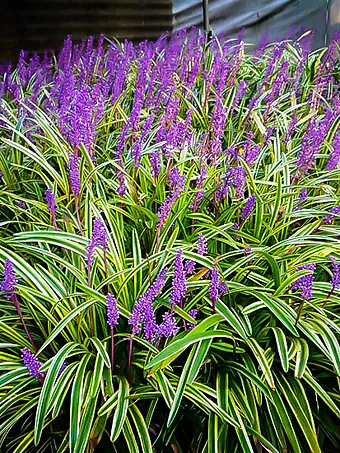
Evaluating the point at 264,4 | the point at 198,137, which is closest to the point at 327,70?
the point at 198,137

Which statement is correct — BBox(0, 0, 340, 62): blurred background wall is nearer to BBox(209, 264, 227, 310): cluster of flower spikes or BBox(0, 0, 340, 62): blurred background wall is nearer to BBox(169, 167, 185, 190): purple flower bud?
BBox(169, 167, 185, 190): purple flower bud

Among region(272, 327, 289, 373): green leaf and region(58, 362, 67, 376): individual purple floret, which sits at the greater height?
region(58, 362, 67, 376): individual purple floret

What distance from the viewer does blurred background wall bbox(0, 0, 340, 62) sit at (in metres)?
4.92

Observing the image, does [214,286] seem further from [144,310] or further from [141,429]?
[141,429]

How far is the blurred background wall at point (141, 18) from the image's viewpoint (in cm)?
492

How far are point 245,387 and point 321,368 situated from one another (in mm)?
255

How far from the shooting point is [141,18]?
18.3 feet

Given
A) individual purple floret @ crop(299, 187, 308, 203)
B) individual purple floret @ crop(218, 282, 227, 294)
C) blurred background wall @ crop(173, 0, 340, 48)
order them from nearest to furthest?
1. individual purple floret @ crop(218, 282, 227, 294)
2. individual purple floret @ crop(299, 187, 308, 203)
3. blurred background wall @ crop(173, 0, 340, 48)

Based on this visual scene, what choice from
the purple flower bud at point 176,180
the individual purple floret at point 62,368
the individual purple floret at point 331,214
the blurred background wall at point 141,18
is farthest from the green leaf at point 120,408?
the blurred background wall at point 141,18

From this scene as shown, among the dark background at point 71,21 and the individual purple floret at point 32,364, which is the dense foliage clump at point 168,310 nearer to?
the individual purple floret at point 32,364

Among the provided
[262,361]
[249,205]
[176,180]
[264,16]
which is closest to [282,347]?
[262,361]

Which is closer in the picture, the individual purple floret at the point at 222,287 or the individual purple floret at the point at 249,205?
the individual purple floret at the point at 222,287

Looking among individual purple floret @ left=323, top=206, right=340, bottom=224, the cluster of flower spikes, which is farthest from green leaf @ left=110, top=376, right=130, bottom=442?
individual purple floret @ left=323, top=206, right=340, bottom=224

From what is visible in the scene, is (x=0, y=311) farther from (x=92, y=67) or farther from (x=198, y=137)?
(x=92, y=67)
